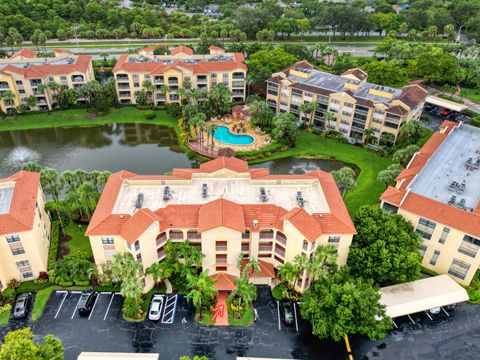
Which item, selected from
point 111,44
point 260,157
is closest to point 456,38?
point 260,157

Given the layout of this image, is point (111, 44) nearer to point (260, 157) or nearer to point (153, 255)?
point (260, 157)

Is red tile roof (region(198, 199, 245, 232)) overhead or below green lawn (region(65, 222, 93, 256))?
overhead

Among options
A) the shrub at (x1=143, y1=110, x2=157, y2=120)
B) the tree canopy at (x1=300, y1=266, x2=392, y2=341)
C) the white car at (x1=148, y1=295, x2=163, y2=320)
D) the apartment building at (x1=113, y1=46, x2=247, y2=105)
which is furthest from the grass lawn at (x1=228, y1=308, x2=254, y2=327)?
the apartment building at (x1=113, y1=46, x2=247, y2=105)

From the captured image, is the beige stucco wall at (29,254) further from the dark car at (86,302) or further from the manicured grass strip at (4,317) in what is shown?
the dark car at (86,302)

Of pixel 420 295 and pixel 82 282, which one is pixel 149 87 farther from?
pixel 420 295

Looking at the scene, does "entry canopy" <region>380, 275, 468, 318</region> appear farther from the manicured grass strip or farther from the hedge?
the manicured grass strip

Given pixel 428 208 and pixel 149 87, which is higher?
pixel 428 208

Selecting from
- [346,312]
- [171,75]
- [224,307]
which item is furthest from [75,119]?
[346,312]
